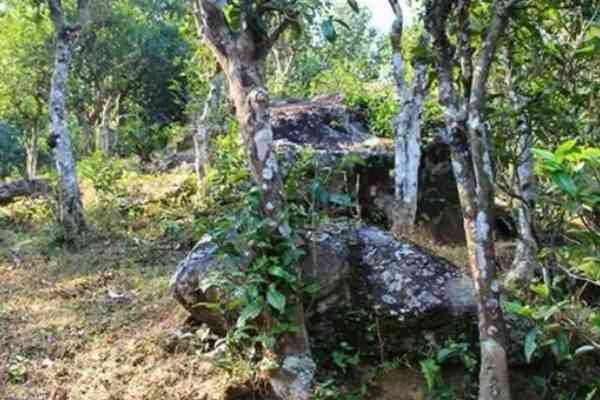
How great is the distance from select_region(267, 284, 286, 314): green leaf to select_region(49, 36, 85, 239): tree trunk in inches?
178

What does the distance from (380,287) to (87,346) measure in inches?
84.9

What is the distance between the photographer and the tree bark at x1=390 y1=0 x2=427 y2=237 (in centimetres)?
573

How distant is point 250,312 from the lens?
128 inches

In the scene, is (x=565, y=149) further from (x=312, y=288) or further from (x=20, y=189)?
(x=20, y=189)

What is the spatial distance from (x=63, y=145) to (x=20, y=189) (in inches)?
135

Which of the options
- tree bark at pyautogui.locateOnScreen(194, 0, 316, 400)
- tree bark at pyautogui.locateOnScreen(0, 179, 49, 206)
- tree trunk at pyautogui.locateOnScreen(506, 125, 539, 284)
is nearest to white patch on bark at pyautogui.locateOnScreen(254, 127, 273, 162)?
tree bark at pyautogui.locateOnScreen(194, 0, 316, 400)

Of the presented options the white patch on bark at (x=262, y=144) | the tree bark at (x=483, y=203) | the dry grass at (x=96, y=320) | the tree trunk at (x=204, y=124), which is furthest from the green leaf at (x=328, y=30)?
the tree trunk at (x=204, y=124)

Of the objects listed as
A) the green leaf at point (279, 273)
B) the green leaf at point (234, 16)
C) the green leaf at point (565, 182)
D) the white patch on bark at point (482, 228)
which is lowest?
the green leaf at point (279, 273)

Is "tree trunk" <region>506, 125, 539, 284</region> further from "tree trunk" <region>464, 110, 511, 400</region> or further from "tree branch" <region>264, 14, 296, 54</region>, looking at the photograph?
"tree branch" <region>264, 14, 296, 54</region>

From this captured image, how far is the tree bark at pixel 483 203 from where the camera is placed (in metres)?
2.93

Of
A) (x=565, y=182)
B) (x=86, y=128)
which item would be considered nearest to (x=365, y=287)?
(x=565, y=182)

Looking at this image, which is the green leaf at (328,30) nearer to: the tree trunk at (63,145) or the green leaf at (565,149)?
the green leaf at (565,149)

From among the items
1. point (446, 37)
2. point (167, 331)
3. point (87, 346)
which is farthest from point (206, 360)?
point (446, 37)

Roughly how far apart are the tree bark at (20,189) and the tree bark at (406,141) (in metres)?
6.19
